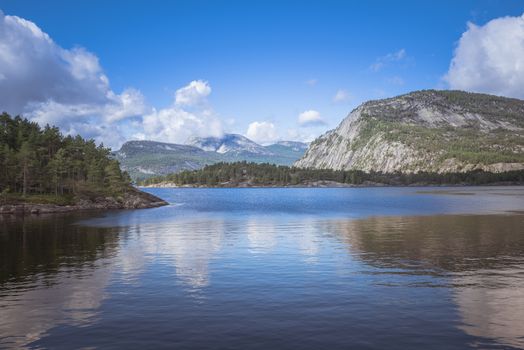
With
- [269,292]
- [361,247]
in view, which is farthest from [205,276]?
[361,247]

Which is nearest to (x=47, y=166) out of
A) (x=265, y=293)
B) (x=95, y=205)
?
(x=95, y=205)

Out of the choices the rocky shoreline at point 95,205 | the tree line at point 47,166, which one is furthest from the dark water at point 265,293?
the tree line at point 47,166

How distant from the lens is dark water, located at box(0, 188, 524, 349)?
2239 cm

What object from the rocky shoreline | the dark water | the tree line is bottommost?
the dark water

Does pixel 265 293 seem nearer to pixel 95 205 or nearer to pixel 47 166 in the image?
pixel 47 166

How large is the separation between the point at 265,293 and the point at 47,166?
382 feet

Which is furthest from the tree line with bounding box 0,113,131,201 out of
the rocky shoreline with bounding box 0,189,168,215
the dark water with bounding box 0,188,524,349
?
the dark water with bounding box 0,188,524,349

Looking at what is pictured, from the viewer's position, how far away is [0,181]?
120875 millimetres

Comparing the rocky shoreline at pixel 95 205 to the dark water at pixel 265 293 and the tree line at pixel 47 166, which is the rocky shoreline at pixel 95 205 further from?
the dark water at pixel 265 293

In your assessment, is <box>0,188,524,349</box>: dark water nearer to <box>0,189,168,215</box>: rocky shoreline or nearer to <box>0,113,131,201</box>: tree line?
<box>0,189,168,215</box>: rocky shoreline

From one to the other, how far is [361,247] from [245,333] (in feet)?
110

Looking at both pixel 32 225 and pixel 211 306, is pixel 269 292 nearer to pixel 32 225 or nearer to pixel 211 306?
pixel 211 306

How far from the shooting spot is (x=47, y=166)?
12712 cm

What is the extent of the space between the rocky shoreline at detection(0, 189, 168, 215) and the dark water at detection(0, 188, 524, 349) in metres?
61.0
